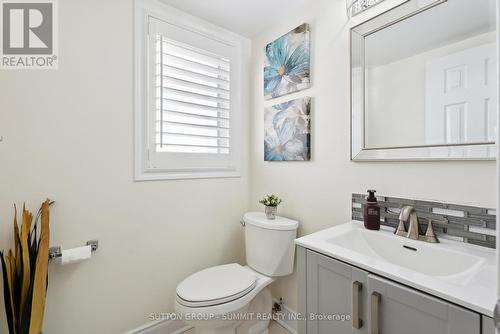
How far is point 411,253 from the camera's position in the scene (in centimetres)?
97

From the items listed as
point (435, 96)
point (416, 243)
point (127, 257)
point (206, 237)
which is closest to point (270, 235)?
point (206, 237)

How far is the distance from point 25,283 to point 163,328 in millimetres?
885

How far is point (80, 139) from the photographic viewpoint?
49.9 inches

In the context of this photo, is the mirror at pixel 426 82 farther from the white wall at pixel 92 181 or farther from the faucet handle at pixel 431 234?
the white wall at pixel 92 181

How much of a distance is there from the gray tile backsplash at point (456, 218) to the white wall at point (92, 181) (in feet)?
4.27

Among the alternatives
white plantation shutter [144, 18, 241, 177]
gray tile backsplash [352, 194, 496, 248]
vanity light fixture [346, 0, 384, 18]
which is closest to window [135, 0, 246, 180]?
white plantation shutter [144, 18, 241, 177]

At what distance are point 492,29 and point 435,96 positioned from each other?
0.27 metres

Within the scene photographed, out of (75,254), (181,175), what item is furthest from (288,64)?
(75,254)

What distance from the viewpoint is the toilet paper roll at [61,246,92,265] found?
3.82 ft

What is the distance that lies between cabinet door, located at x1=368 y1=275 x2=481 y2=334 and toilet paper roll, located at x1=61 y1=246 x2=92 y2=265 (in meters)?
1.35

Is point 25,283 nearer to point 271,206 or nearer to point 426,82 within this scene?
point 271,206

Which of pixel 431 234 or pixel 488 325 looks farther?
pixel 431 234

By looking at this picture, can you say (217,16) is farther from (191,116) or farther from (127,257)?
(127,257)

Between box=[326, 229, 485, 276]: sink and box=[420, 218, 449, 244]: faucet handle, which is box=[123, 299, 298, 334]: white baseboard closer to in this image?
box=[326, 229, 485, 276]: sink
